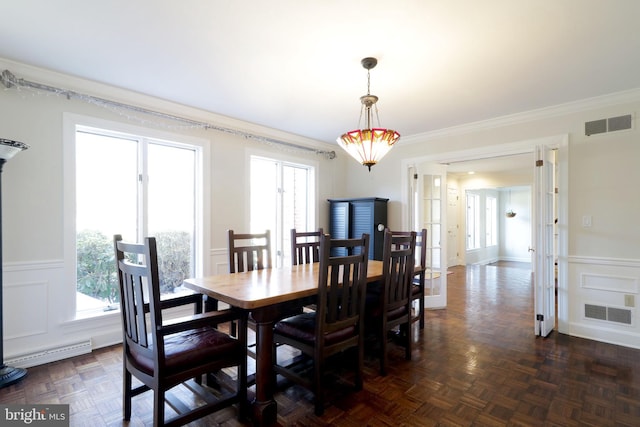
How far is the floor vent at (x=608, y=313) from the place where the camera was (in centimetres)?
313

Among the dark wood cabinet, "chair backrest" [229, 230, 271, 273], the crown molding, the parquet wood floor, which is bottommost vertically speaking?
the parquet wood floor

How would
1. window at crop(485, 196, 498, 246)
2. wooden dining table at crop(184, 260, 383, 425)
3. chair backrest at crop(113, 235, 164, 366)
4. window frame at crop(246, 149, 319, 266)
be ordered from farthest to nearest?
window at crop(485, 196, 498, 246), window frame at crop(246, 149, 319, 266), wooden dining table at crop(184, 260, 383, 425), chair backrest at crop(113, 235, 164, 366)

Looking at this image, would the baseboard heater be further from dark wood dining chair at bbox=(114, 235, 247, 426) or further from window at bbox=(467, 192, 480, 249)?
window at bbox=(467, 192, 480, 249)

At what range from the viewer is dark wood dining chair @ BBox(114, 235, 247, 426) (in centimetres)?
156

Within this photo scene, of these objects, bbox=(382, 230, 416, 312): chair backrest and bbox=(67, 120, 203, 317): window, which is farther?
bbox=(67, 120, 203, 317): window

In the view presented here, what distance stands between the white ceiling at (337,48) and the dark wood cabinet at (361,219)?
65.8 inches

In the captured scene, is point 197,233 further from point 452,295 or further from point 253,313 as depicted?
point 452,295

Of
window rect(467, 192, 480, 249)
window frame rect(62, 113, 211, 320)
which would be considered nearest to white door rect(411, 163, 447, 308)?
window frame rect(62, 113, 211, 320)

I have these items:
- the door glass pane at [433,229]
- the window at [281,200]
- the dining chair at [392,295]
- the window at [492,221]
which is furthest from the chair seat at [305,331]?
the window at [492,221]

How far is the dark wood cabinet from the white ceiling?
1671 mm

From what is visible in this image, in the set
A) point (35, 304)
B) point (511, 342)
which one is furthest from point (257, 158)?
point (511, 342)

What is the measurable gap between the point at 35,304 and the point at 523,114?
5267mm

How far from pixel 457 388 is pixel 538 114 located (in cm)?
312

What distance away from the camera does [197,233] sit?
148 inches
